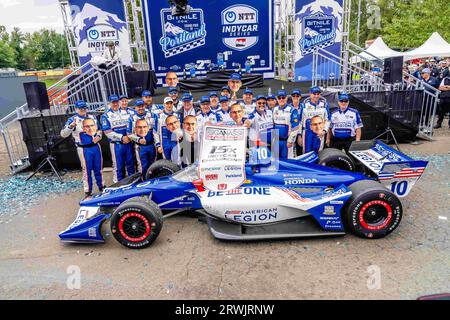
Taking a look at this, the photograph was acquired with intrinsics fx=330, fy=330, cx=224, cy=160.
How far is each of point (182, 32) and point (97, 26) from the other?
3.15 meters

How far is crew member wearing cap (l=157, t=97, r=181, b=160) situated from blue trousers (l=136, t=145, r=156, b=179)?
6.8 inches

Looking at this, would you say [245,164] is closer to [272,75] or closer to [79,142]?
[79,142]

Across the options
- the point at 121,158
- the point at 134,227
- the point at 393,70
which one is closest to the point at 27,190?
the point at 121,158

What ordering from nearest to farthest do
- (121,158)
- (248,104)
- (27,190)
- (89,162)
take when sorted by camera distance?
(89,162) < (121,158) < (248,104) < (27,190)

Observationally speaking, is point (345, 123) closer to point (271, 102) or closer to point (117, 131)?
point (271, 102)

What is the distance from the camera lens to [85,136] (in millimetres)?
6188

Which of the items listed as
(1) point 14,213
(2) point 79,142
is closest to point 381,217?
(2) point 79,142

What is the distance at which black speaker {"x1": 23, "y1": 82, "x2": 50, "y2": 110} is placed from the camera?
23.3ft

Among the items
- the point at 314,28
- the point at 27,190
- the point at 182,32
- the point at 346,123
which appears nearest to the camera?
the point at 346,123

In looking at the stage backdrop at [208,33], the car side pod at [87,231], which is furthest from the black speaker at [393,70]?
the car side pod at [87,231]

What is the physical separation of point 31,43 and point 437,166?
84.6 metres

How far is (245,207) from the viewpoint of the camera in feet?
14.1

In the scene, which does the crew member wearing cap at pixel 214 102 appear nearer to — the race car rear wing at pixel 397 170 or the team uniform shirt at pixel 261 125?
the team uniform shirt at pixel 261 125

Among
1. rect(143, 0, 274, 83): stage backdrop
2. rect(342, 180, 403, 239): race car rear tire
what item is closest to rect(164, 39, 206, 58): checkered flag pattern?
rect(143, 0, 274, 83): stage backdrop
